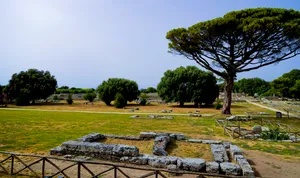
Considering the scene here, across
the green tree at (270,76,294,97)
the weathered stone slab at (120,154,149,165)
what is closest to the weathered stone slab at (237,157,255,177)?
the weathered stone slab at (120,154,149,165)

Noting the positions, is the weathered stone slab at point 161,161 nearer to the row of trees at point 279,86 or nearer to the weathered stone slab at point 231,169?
the weathered stone slab at point 231,169

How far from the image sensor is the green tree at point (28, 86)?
47.9 m

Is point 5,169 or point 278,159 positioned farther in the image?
point 278,159

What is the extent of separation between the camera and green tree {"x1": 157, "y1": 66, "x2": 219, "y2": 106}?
46.6m

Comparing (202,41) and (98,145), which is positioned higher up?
(202,41)

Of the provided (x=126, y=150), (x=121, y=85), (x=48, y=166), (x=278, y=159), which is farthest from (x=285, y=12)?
(x=121, y=85)

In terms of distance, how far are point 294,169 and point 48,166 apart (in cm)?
1057

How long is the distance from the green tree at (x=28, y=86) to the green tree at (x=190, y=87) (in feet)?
92.5

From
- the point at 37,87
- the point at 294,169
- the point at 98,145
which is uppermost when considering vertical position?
the point at 37,87

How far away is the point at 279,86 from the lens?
67.2m

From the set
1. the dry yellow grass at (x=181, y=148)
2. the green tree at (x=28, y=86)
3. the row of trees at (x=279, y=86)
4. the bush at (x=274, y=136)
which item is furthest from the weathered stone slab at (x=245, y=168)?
the row of trees at (x=279, y=86)

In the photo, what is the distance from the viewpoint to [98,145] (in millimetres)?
10523

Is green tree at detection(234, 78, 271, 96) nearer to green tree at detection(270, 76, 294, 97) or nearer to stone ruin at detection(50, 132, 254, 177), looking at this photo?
green tree at detection(270, 76, 294, 97)

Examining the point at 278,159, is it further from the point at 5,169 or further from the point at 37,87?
the point at 37,87
